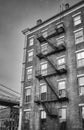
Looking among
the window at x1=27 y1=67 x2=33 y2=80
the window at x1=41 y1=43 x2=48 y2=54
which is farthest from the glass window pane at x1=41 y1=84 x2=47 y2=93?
the window at x1=41 y1=43 x2=48 y2=54

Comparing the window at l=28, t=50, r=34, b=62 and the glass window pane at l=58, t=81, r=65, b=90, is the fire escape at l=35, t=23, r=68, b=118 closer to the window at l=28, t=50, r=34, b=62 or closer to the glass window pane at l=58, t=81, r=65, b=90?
the glass window pane at l=58, t=81, r=65, b=90

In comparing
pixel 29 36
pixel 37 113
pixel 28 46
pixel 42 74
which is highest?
pixel 29 36

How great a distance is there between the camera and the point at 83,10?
24781 mm

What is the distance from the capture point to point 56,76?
23047mm

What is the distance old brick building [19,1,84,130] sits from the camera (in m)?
20.3

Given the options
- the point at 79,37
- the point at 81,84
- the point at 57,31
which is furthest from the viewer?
the point at 57,31

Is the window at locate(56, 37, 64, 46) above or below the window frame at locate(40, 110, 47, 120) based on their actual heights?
above

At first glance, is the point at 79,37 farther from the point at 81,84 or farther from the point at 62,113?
the point at 62,113

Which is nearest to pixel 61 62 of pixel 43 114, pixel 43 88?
pixel 43 88

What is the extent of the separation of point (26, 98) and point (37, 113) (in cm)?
359

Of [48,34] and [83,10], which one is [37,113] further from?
[83,10]

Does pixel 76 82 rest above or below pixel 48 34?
below

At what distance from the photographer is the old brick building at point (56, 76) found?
20.3 m

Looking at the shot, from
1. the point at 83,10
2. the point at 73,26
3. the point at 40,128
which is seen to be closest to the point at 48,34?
the point at 73,26
